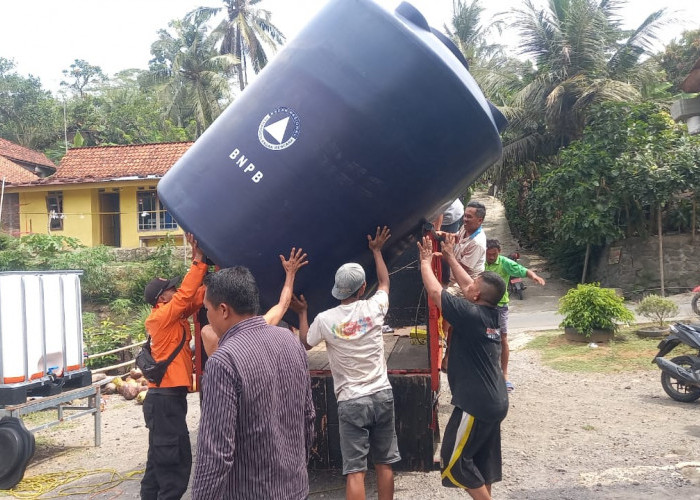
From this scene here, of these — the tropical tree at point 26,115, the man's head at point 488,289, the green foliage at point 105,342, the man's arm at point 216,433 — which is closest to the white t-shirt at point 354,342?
the man's head at point 488,289

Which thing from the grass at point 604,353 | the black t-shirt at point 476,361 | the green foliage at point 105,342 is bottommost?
the grass at point 604,353

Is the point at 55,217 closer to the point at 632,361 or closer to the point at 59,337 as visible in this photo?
the point at 59,337

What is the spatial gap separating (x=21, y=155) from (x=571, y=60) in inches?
908

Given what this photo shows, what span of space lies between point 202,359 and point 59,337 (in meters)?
2.39

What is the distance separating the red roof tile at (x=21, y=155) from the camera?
88.5 feet

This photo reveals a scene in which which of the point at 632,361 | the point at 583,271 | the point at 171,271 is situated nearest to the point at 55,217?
the point at 171,271

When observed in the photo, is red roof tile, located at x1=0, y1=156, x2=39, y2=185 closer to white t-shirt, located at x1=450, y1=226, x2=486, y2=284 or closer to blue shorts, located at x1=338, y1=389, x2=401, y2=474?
white t-shirt, located at x1=450, y1=226, x2=486, y2=284

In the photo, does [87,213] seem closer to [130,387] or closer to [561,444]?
[130,387]

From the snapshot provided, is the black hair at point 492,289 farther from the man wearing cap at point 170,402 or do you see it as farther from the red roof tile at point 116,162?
the red roof tile at point 116,162

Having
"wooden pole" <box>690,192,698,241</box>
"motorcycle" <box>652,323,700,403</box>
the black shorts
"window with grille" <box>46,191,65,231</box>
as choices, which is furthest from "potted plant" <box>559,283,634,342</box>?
"window with grille" <box>46,191,65,231</box>

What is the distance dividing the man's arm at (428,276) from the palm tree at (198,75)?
2265 cm

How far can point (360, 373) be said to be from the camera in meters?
3.45

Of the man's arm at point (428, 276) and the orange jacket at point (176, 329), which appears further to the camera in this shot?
the orange jacket at point (176, 329)

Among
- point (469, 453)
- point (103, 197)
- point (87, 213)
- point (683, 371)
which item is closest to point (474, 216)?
point (469, 453)
